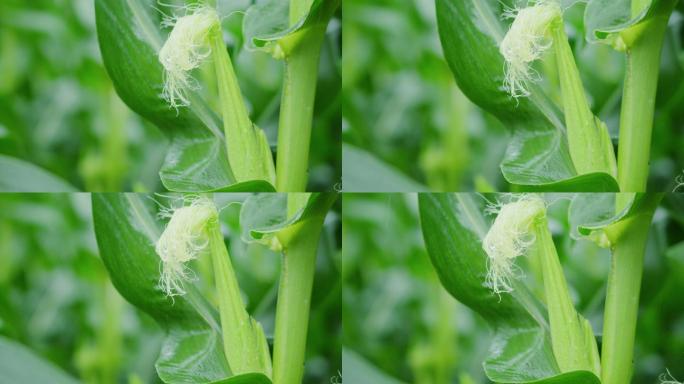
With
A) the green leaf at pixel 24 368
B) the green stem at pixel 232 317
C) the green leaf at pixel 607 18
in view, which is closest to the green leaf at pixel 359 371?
the green stem at pixel 232 317

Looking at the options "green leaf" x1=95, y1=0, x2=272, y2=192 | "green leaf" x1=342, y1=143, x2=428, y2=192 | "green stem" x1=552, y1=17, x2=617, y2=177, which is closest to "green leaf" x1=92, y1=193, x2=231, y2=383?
"green leaf" x1=95, y1=0, x2=272, y2=192

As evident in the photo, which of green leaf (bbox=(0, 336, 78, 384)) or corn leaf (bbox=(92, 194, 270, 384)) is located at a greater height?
corn leaf (bbox=(92, 194, 270, 384))

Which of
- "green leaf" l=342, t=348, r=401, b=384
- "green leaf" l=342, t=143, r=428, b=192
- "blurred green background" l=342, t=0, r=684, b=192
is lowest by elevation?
"green leaf" l=342, t=348, r=401, b=384

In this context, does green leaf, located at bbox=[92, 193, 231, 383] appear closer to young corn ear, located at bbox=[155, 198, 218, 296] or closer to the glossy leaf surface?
young corn ear, located at bbox=[155, 198, 218, 296]

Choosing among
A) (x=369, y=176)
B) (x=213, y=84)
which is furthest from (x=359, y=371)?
(x=213, y=84)

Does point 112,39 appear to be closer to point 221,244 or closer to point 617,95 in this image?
point 221,244

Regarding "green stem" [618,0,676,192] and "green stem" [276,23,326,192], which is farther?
"green stem" [276,23,326,192]
